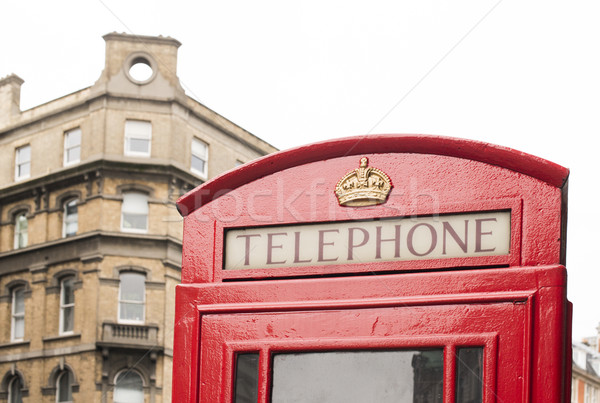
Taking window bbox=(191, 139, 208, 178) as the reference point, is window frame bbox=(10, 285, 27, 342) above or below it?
below

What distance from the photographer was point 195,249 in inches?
150

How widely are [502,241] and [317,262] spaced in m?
0.69

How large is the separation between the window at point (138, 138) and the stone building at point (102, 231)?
0.03 meters

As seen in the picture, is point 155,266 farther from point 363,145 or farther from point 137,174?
point 363,145

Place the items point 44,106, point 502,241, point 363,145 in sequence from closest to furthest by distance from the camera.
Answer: point 502,241, point 363,145, point 44,106

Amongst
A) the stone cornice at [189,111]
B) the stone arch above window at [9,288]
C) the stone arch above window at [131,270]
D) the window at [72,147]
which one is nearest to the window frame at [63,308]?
the stone arch above window at [131,270]

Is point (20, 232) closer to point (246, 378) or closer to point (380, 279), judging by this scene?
point (246, 378)

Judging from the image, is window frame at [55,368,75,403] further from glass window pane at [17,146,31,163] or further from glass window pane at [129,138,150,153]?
glass window pane at [17,146,31,163]

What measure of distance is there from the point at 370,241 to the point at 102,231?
26.9 metres

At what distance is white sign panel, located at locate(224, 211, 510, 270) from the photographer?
3428 millimetres

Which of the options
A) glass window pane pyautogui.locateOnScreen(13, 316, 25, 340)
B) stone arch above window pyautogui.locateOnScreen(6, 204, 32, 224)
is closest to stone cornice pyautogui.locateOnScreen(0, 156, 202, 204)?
stone arch above window pyautogui.locateOnScreen(6, 204, 32, 224)

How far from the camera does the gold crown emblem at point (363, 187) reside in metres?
3.59

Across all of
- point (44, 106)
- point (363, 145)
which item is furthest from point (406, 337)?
point (44, 106)

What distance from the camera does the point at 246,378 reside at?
3553 millimetres
